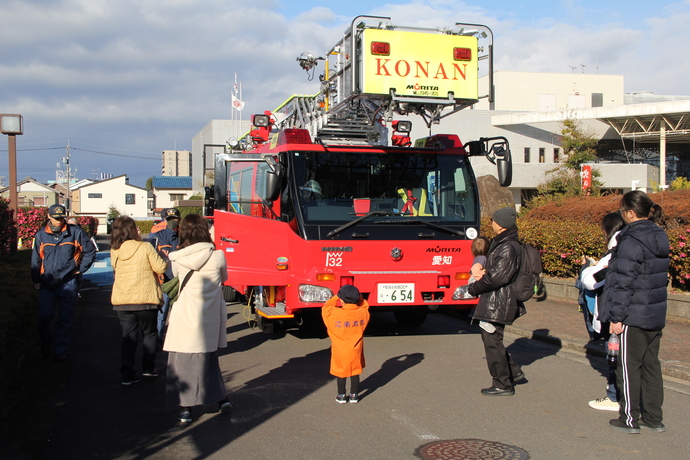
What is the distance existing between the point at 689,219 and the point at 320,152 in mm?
8150

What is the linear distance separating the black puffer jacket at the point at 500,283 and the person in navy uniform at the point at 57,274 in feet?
15.7

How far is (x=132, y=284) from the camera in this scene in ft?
21.7

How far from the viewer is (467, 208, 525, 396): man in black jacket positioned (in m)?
6.12

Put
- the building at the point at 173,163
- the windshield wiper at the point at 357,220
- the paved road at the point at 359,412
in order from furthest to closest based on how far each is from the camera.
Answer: the building at the point at 173,163, the windshield wiper at the point at 357,220, the paved road at the point at 359,412

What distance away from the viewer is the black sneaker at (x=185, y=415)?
5.42 meters

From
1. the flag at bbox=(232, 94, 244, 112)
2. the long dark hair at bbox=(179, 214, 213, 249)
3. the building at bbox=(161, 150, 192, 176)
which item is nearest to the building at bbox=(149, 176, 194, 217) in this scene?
the building at bbox=(161, 150, 192, 176)

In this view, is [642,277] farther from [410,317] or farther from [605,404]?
[410,317]

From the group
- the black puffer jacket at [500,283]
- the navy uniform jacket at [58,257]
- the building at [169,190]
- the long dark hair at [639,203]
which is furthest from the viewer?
the building at [169,190]

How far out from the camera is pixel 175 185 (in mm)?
80562

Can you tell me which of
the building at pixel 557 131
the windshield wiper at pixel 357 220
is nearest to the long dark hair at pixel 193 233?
the windshield wiper at pixel 357 220

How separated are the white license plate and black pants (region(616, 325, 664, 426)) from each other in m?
3.32

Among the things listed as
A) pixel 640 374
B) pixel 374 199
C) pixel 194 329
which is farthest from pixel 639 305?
pixel 374 199

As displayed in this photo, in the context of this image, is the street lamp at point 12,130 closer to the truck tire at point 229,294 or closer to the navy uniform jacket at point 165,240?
the truck tire at point 229,294

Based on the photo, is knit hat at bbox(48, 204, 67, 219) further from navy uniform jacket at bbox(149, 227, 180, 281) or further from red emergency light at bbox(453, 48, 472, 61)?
red emergency light at bbox(453, 48, 472, 61)
